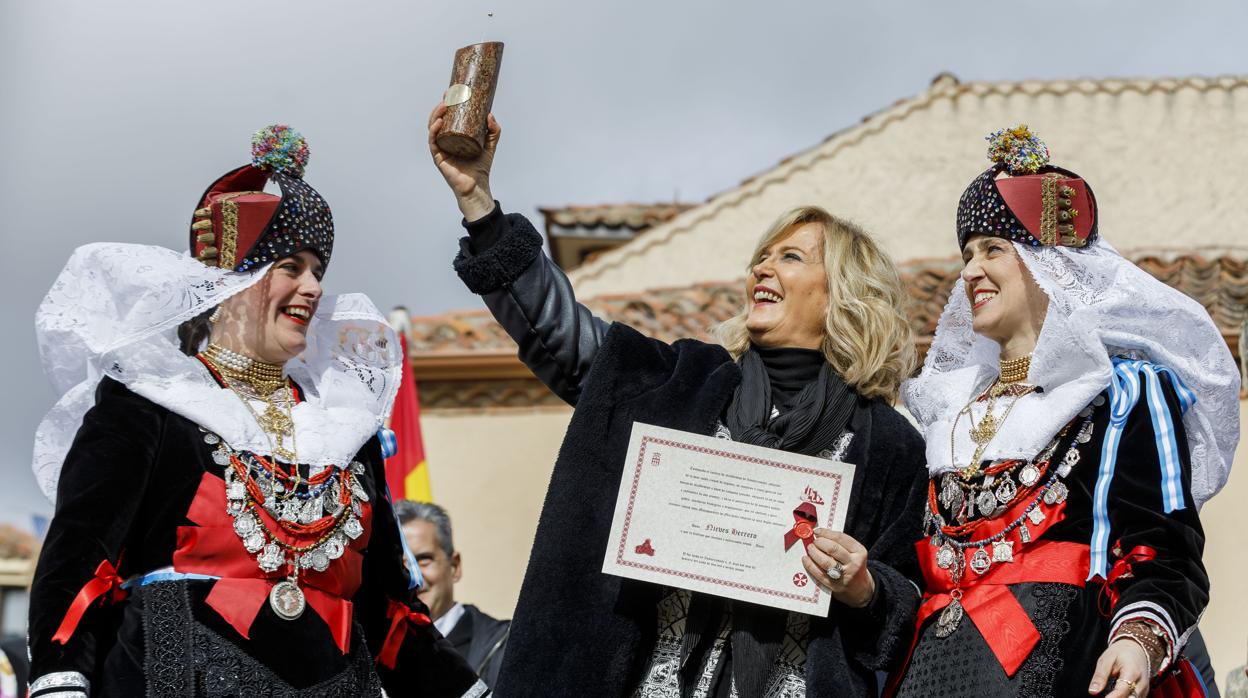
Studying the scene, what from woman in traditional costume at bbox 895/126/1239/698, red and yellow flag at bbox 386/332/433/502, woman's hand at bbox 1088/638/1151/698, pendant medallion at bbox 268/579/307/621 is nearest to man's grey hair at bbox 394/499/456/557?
red and yellow flag at bbox 386/332/433/502

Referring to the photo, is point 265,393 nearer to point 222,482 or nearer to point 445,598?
point 222,482

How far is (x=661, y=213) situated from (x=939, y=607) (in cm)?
1251

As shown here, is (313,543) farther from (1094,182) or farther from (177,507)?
(1094,182)

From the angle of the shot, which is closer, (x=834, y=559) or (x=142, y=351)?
(x=834, y=559)

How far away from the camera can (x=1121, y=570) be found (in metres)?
3.61

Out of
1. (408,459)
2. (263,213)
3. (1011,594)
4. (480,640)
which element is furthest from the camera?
(408,459)

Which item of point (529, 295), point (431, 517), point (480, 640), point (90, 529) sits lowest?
point (480, 640)

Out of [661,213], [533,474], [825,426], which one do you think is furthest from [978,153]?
[825,426]

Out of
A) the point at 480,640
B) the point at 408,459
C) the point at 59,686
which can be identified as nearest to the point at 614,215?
the point at 408,459

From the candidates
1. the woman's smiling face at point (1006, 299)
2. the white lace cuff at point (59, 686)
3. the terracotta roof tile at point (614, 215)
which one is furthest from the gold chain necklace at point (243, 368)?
the terracotta roof tile at point (614, 215)

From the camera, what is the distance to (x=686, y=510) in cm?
366

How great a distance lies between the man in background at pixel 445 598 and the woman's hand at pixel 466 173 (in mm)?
2896

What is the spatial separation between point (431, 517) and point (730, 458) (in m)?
3.30

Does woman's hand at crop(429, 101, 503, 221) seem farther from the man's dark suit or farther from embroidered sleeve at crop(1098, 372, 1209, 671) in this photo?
the man's dark suit
